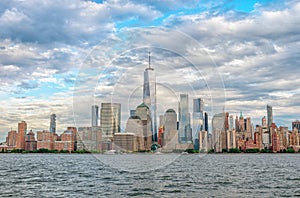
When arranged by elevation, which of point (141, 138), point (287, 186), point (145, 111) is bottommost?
point (287, 186)

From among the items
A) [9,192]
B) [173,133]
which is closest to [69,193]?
[9,192]

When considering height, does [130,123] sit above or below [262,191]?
above

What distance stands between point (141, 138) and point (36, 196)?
156 feet

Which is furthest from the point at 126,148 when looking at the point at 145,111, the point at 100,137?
the point at 100,137

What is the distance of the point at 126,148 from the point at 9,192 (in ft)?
162

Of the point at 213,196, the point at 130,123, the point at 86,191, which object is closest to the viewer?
the point at 213,196

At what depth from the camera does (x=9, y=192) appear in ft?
125

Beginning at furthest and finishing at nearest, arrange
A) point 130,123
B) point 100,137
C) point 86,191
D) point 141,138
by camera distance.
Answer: point 141,138
point 130,123
point 100,137
point 86,191

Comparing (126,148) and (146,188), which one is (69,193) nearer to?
(146,188)

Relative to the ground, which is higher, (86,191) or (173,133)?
(173,133)

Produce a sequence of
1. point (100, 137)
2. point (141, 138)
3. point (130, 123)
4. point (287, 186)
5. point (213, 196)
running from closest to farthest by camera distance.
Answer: point (213, 196) < point (287, 186) < point (100, 137) < point (130, 123) < point (141, 138)

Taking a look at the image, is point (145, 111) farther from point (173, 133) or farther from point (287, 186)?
point (287, 186)

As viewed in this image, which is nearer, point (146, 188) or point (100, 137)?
point (146, 188)

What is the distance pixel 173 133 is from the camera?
62156mm
